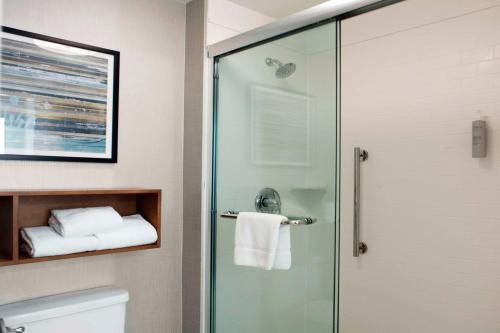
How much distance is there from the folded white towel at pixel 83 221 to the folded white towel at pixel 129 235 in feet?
0.11

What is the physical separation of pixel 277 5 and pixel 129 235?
1.40 metres

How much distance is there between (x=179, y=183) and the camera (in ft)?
7.22

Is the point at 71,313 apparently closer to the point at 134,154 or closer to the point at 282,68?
the point at 134,154

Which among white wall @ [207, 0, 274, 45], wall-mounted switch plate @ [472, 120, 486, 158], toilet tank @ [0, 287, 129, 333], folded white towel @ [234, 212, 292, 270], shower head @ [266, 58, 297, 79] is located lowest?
toilet tank @ [0, 287, 129, 333]

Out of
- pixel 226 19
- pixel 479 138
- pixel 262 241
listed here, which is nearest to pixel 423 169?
pixel 479 138

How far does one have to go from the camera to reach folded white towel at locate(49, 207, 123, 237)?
1.62 metres

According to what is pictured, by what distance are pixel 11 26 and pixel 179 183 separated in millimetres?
1012

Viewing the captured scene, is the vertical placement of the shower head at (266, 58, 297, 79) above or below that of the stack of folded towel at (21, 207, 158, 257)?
above

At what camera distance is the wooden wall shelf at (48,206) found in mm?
1538

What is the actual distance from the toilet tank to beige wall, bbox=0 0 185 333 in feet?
0.23

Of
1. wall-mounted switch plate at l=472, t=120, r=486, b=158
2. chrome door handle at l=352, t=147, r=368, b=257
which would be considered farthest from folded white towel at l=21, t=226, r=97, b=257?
wall-mounted switch plate at l=472, t=120, r=486, b=158

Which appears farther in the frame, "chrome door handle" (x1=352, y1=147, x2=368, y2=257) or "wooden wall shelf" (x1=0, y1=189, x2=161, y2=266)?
"chrome door handle" (x1=352, y1=147, x2=368, y2=257)

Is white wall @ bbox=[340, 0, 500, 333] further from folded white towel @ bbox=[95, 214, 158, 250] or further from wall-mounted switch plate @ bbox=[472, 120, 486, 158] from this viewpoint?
folded white towel @ bbox=[95, 214, 158, 250]

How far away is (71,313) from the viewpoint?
1669 millimetres
